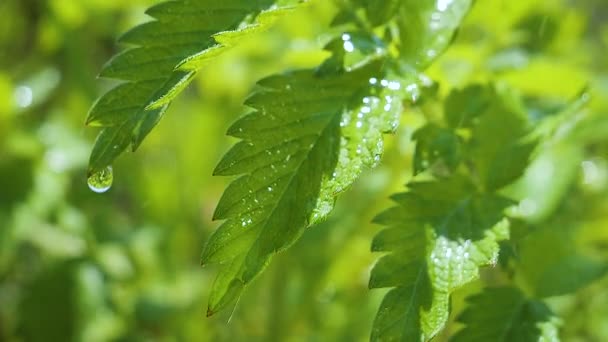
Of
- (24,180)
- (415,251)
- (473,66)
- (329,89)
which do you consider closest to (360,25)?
(329,89)

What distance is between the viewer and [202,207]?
4.65ft

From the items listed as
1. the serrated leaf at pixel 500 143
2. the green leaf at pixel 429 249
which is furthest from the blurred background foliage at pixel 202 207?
the green leaf at pixel 429 249

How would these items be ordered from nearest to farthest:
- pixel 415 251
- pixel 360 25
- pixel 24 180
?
pixel 415 251, pixel 360 25, pixel 24 180

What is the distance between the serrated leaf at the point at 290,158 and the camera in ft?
1.82

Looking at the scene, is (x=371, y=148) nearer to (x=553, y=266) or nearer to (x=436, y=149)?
(x=436, y=149)

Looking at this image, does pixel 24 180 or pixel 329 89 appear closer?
pixel 329 89

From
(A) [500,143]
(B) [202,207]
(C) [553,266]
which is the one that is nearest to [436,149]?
(A) [500,143]

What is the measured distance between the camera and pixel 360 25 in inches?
28.3

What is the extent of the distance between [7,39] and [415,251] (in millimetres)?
1210

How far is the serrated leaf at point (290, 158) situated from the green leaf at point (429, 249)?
7cm

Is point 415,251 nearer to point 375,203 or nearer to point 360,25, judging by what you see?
point 360,25

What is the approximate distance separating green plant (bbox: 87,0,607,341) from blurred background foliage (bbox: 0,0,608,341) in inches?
8.2

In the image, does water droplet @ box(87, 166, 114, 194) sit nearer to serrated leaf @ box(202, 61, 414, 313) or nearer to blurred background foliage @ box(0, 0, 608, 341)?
serrated leaf @ box(202, 61, 414, 313)

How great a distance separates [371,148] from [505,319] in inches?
7.9
